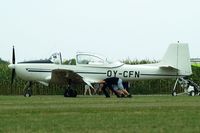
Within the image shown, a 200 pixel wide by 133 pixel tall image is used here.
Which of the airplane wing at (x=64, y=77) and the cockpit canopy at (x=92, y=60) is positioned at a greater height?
the cockpit canopy at (x=92, y=60)

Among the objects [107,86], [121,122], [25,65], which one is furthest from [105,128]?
[25,65]

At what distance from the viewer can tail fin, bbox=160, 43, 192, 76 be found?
3622 cm

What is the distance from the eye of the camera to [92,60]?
34594 mm

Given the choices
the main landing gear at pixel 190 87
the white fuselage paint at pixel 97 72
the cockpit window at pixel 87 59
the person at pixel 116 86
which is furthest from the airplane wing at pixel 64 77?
the main landing gear at pixel 190 87

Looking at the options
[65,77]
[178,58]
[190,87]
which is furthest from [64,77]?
[190,87]

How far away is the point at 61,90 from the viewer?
43.1m

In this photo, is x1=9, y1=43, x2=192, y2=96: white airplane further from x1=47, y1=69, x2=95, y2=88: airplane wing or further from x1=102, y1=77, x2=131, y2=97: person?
x1=102, y1=77, x2=131, y2=97: person

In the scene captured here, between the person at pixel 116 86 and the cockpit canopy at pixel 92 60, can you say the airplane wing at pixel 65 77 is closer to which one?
the cockpit canopy at pixel 92 60

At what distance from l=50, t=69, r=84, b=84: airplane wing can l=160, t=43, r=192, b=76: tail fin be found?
18.0ft

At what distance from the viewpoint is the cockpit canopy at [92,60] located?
34.4 m

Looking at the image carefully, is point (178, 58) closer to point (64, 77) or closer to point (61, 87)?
point (64, 77)

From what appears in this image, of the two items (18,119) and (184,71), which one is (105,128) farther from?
(184,71)

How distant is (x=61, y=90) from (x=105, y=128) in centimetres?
3249

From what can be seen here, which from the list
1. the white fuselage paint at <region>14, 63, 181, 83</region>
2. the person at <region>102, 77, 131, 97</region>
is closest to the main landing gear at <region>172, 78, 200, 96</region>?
the white fuselage paint at <region>14, 63, 181, 83</region>
